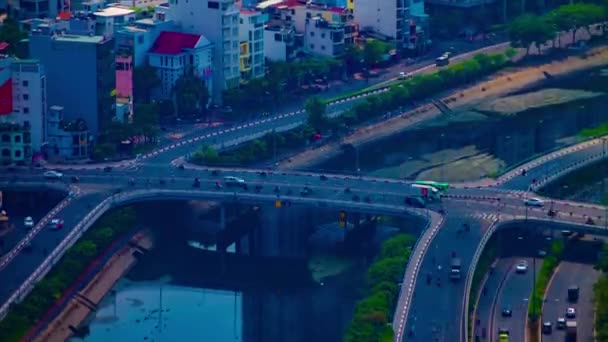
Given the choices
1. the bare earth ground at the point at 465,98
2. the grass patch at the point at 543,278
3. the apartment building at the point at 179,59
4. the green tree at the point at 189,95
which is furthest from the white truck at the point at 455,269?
the apartment building at the point at 179,59

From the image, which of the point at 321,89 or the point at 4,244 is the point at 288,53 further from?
the point at 4,244

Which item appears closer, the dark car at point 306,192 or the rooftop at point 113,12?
the dark car at point 306,192

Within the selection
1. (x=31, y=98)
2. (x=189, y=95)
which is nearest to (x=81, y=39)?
(x=31, y=98)

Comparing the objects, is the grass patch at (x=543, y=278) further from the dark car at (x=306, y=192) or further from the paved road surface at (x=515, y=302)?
the dark car at (x=306, y=192)

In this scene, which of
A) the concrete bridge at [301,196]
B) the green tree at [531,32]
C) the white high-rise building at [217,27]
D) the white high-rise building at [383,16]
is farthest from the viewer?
the green tree at [531,32]

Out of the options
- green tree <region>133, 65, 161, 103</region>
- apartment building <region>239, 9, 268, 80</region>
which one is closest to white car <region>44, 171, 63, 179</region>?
green tree <region>133, 65, 161, 103</region>

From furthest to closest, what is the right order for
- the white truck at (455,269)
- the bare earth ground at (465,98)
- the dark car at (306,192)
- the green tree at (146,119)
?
the bare earth ground at (465,98)
the green tree at (146,119)
the dark car at (306,192)
the white truck at (455,269)
